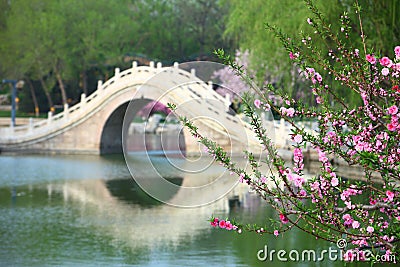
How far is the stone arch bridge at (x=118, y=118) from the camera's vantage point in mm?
25297

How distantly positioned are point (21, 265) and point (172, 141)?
2649 centimetres

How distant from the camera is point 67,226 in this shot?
1345cm

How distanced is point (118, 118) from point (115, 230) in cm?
1835

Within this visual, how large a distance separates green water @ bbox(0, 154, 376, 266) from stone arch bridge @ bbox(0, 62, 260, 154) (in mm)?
4961

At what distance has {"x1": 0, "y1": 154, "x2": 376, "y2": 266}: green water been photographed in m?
10.9

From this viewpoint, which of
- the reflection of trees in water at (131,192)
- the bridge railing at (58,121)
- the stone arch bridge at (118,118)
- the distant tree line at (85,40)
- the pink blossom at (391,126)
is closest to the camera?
the pink blossom at (391,126)

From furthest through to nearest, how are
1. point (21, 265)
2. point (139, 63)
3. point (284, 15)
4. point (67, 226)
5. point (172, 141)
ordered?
point (139, 63)
point (172, 141)
point (284, 15)
point (67, 226)
point (21, 265)

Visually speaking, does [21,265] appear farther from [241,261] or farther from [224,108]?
[224,108]

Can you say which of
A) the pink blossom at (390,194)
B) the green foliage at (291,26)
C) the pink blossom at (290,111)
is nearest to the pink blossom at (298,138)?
the pink blossom at (290,111)

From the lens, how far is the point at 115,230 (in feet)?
43.0

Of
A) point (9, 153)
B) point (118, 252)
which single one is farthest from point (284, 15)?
point (9, 153)

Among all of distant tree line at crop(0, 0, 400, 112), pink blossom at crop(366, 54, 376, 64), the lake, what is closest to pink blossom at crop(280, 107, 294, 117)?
pink blossom at crop(366, 54, 376, 64)

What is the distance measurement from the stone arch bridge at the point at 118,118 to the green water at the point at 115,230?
4961 millimetres

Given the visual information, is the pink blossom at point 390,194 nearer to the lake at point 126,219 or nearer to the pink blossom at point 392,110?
the pink blossom at point 392,110
